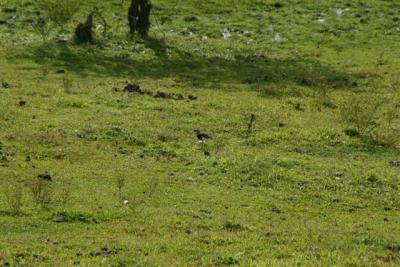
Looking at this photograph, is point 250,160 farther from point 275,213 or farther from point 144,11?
point 144,11

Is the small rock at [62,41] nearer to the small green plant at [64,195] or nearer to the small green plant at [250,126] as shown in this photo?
the small green plant at [250,126]

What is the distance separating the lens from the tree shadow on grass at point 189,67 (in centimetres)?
2945

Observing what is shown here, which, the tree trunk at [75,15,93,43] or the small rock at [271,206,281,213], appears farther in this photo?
the tree trunk at [75,15,93,43]

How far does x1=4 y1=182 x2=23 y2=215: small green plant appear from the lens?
13438 mm

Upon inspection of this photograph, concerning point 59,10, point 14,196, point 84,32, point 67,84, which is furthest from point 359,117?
point 59,10

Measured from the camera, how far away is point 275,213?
1470 centimetres

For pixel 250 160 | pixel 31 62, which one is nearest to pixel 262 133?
pixel 250 160

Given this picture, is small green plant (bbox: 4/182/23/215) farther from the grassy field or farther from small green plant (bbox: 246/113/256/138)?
small green plant (bbox: 246/113/256/138)

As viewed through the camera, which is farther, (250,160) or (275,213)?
(250,160)

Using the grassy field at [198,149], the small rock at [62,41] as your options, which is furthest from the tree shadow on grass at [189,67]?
the small rock at [62,41]

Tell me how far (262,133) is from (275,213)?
262 inches

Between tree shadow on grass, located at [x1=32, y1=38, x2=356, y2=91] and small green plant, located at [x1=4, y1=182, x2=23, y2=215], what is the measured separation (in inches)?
528

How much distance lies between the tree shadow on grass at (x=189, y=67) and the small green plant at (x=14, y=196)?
13.4 meters

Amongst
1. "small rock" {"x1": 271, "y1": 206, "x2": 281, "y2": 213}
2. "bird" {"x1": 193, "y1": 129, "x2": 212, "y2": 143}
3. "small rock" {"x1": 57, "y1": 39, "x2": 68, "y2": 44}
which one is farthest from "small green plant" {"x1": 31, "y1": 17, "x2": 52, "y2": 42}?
"small rock" {"x1": 271, "y1": 206, "x2": 281, "y2": 213}
